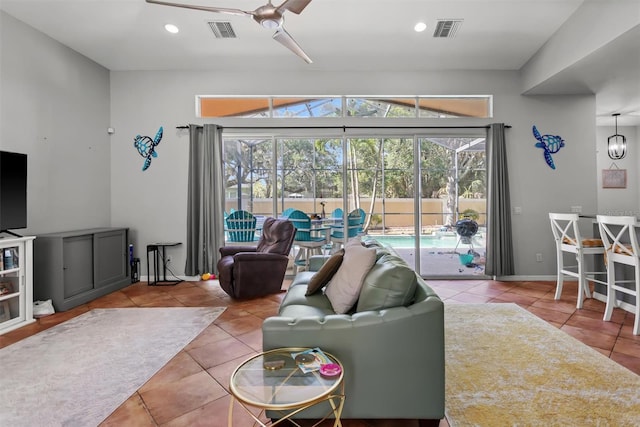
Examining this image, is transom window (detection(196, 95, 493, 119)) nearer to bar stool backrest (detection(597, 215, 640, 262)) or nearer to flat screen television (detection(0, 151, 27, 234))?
flat screen television (detection(0, 151, 27, 234))

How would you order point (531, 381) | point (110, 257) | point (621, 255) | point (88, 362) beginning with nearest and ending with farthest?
1. point (531, 381)
2. point (88, 362)
3. point (621, 255)
4. point (110, 257)

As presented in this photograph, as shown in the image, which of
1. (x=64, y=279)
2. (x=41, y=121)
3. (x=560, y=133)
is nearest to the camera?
(x=64, y=279)

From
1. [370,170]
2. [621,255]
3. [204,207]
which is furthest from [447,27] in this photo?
[204,207]

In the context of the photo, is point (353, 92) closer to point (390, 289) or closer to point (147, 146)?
point (147, 146)

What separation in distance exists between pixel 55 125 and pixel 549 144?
7.02 meters

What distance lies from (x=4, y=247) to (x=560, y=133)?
718cm

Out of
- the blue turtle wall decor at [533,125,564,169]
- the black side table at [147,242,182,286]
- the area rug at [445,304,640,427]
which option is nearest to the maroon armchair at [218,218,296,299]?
the black side table at [147,242,182,286]

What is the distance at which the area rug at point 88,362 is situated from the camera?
1.81 m

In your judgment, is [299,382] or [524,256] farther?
[524,256]

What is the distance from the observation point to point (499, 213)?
4695mm

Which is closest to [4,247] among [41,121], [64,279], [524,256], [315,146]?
[64,279]

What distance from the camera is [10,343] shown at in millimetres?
2727

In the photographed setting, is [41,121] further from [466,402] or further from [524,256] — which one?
[524,256]

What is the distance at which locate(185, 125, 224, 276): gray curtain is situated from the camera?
4742 mm
